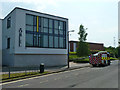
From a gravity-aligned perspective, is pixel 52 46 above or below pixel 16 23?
below

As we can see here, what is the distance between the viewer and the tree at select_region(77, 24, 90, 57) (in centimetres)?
3777

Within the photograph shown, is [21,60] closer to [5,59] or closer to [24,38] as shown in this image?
[24,38]

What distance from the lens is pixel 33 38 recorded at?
26.6 metres

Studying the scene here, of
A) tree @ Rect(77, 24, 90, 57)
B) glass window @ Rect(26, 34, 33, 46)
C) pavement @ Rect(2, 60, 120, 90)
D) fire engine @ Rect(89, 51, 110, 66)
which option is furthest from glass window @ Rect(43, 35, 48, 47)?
pavement @ Rect(2, 60, 120, 90)

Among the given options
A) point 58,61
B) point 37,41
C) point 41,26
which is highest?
point 41,26

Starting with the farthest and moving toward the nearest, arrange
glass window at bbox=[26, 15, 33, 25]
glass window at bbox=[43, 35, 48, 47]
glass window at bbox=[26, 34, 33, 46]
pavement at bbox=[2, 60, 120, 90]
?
glass window at bbox=[43, 35, 48, 47] < glass window at bbox=[26, 15, 33, 25] < glass window at bbox=[26, 34, 33, 46] < pavement at bbox=[2, 60, 120, 90]

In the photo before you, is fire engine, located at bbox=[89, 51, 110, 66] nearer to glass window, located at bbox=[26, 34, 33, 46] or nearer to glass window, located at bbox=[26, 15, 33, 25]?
glass window, located at bbox=[26, 34, 33, 46]

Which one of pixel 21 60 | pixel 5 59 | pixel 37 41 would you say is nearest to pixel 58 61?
pixel 37 41

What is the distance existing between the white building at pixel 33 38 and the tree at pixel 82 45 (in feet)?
25.9

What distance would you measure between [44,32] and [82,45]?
13698 millimetres

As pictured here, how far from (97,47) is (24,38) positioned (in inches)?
2112

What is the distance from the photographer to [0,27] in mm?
32000

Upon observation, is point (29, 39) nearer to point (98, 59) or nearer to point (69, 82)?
point (98, 59)

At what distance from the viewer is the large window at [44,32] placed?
2642cm
